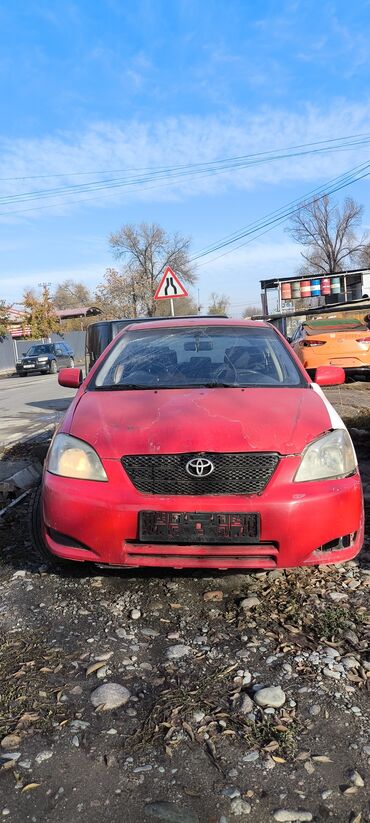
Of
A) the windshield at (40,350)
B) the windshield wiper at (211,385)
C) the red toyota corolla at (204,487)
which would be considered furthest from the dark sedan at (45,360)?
the red toyota corolla at (204,487)

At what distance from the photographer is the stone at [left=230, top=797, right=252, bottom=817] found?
1.62 meters

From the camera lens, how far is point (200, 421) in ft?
9.59

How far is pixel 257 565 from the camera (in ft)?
8.91

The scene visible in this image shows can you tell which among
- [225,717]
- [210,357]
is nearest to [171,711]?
[225,717]

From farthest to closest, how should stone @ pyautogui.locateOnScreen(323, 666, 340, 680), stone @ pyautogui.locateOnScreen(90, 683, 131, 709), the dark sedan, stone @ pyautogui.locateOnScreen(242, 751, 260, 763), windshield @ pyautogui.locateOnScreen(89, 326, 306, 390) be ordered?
the dark sedan
windshield @ pyautogui.locateOnScreen(89, 326, 306, 390)
stone @ pyautogui.locateOnScreen(323, 666, 340, 680)
stone @ pyautogui.locateOnScreen(90, 683, 131, 709)
stone @ pyautogui.locateOnScreen(242, 751, 260, 763)

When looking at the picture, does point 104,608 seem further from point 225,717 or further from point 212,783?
point 212,783

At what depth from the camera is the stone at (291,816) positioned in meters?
1.59

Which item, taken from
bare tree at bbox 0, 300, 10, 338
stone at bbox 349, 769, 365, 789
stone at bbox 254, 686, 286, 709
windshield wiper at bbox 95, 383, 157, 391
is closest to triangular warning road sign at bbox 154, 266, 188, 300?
windshield wiper at bbox 95, 383, 157, 391

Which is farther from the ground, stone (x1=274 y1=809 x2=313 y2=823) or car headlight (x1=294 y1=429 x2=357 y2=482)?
car headlight (x1=294 y1=429 x2=357 y2=482)

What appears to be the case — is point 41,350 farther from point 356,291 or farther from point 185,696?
point 185,696

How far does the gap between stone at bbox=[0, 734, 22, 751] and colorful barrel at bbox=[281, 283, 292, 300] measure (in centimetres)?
2913

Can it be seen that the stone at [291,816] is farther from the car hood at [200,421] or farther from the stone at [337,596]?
the car hood at [200,421]

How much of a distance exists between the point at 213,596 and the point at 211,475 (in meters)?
0.70

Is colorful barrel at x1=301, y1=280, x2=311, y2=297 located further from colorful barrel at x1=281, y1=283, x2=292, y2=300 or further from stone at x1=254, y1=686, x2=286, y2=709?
stone at x1=254, y1=686, x2=286, y2=709
